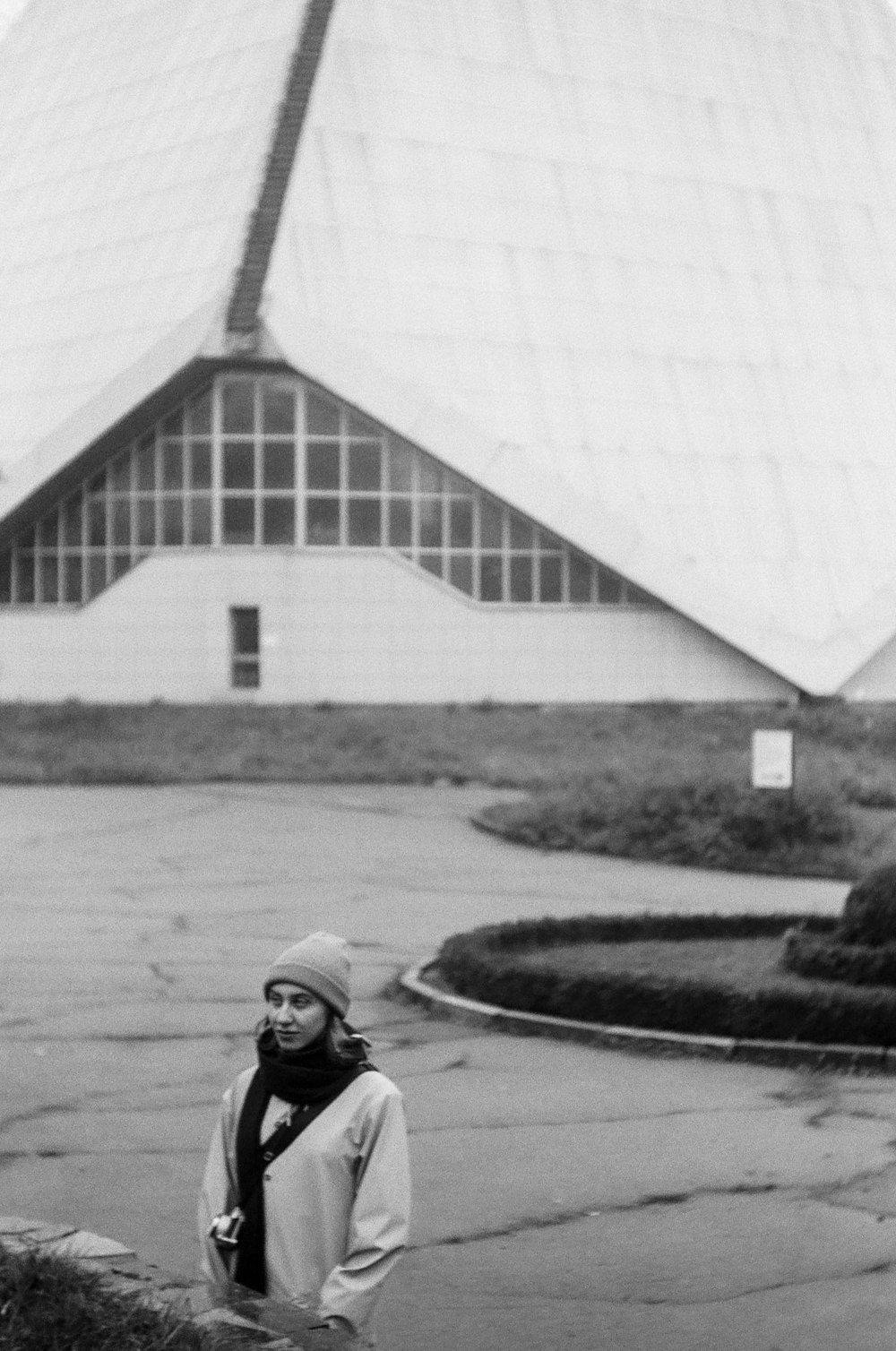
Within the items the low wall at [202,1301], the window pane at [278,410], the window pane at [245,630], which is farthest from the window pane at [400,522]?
the low wall at [202,1301]

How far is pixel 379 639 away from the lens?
136ft

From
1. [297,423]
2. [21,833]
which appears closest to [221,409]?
[297,423]

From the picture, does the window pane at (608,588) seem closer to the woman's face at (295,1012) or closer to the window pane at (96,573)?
the window pane at (96,573)

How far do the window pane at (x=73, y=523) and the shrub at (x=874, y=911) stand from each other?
30.9 m

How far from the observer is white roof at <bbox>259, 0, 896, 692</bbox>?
41.4m

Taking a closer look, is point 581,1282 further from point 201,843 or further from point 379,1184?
point 201,843

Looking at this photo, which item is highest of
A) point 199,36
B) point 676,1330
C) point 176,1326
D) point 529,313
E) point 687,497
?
point 199,36

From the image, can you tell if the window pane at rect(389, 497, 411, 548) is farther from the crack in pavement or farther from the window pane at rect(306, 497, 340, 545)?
the crack in pavement

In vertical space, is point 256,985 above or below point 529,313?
below

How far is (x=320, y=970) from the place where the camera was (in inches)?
229

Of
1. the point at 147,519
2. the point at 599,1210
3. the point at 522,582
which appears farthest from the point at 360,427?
the point at 599,1210

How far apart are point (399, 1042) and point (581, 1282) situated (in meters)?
4.87

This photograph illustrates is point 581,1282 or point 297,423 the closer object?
point 581,1282

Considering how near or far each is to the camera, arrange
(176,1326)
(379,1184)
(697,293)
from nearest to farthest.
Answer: (176,1326), (379,1184), (697,293)
